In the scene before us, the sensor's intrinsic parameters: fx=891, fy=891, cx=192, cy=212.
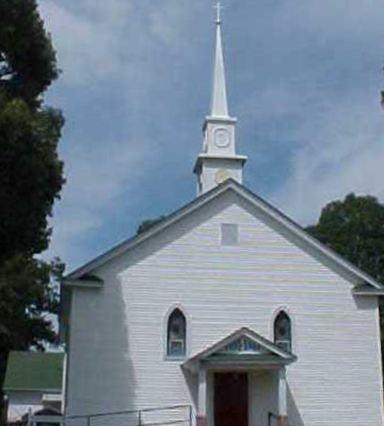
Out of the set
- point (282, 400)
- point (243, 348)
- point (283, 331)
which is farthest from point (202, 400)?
point (283, 331)

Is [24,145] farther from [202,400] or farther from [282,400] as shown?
[282,400]

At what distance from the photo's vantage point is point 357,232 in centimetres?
6341

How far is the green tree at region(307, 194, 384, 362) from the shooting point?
207 feet

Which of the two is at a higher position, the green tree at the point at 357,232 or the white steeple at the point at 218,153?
the green tree at the point at 357,232

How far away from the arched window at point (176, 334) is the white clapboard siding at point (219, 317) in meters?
0.19

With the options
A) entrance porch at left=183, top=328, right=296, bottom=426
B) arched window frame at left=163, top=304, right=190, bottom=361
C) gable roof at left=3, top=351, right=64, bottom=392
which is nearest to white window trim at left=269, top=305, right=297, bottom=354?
entrance porch at left=183, top=328, right=296, bottom=426

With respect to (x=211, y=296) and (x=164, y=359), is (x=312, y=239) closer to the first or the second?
(x=211, y=296)

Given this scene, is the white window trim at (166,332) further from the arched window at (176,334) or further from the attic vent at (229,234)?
the attic vent at (229,234)

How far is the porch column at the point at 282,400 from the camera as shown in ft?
75.0

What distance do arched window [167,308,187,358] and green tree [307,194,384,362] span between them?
38848mm

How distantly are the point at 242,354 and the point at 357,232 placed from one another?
4168cm

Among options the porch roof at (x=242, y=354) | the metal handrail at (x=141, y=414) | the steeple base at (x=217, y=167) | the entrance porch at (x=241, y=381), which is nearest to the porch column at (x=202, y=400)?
the entrance porch at (x=241, y=381)

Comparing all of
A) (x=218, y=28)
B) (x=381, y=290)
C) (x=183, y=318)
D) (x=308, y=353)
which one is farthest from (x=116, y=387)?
(x=218, y=28)

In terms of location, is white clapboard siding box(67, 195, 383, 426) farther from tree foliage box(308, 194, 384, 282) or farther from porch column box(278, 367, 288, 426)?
tree foliage box(308, 194, 384, 282)
